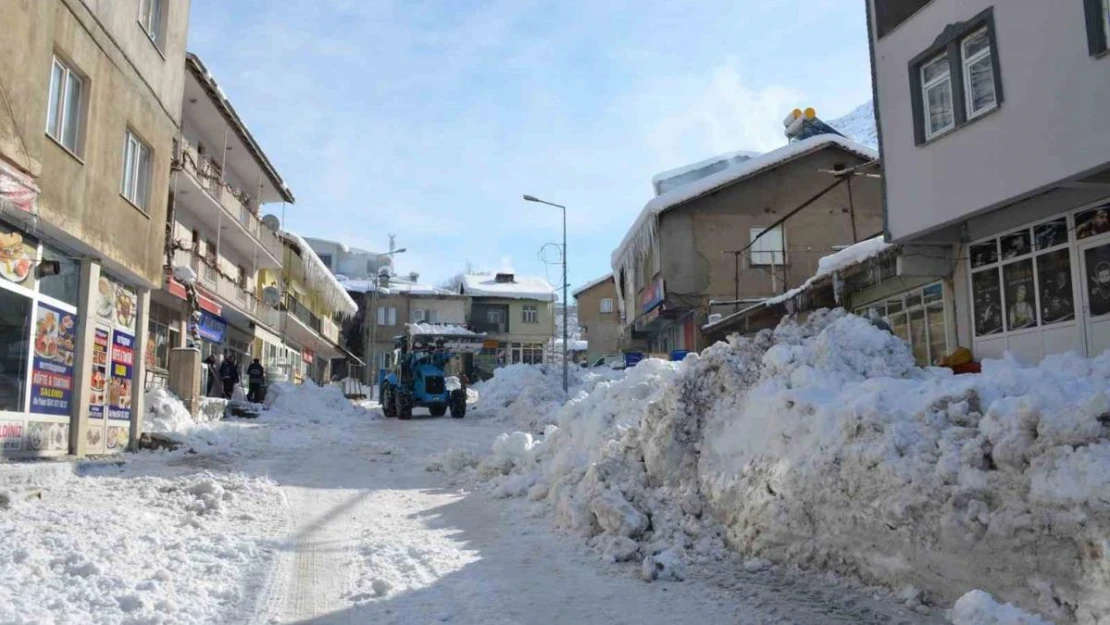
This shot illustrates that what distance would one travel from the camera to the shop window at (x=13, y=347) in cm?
990

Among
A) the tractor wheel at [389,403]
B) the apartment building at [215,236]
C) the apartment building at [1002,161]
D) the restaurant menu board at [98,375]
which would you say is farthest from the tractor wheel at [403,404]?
the apartment building at [1002,161]

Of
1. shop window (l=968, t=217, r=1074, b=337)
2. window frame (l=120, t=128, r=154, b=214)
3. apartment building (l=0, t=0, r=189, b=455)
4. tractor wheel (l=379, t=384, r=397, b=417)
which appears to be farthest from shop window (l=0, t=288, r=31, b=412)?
tractor wheel (l=379, t=384, r=397, b=417)

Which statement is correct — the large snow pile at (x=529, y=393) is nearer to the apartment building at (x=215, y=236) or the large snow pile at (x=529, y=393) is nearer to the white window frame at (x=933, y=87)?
the apartment building at (x=215, y=236)

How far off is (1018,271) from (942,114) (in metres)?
2.67

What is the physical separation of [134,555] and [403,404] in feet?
64.1

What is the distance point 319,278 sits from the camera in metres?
38.7

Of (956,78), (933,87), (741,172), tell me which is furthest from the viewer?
(741,172)

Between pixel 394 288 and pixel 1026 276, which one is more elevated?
pixel 394 288

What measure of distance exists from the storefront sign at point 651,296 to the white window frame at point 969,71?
15.4 metres

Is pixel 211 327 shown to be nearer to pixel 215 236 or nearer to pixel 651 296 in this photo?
pixel 215 236

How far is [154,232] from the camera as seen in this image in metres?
14.1

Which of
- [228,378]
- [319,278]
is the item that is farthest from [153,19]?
[319,278]

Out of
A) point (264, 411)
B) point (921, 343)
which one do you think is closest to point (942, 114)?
point (921, 343)

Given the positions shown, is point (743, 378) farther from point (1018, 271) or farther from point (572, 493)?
point (1018, 271)
